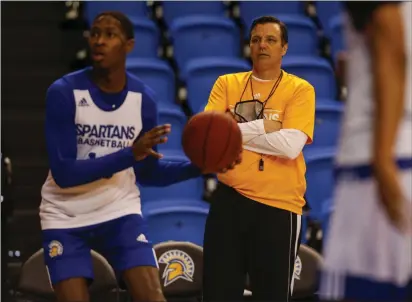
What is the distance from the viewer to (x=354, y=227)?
9.56 ft

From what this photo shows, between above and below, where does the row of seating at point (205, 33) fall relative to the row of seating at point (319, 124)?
above

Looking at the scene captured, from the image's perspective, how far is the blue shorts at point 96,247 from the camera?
3.59 metres

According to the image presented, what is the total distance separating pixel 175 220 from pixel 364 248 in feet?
6.75

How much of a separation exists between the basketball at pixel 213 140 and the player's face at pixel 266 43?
1.54 ft

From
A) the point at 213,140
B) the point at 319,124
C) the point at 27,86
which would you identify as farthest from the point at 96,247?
the point at 27,86

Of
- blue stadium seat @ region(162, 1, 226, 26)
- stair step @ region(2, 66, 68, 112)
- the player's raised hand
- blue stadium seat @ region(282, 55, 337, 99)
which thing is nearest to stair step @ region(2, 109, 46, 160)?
stair step @ region(2, 66, 68, 112)

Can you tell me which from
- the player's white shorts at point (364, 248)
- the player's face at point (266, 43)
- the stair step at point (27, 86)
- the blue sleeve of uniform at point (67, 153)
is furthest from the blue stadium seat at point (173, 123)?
the player's white shorts at point (364, 248)

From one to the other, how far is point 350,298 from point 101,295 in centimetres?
189

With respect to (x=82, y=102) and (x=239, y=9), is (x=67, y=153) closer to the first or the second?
(x=82, y=102)

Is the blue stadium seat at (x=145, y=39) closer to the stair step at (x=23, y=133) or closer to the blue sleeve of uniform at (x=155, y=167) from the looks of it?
the stair step at (x=23, y=133)

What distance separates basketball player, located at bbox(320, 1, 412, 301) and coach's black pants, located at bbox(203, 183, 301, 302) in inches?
36.8

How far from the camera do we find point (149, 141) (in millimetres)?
3475

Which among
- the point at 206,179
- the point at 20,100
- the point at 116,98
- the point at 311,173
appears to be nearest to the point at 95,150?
the point at 116,98

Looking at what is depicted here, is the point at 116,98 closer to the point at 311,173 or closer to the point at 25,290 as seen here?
the point at 25,290
